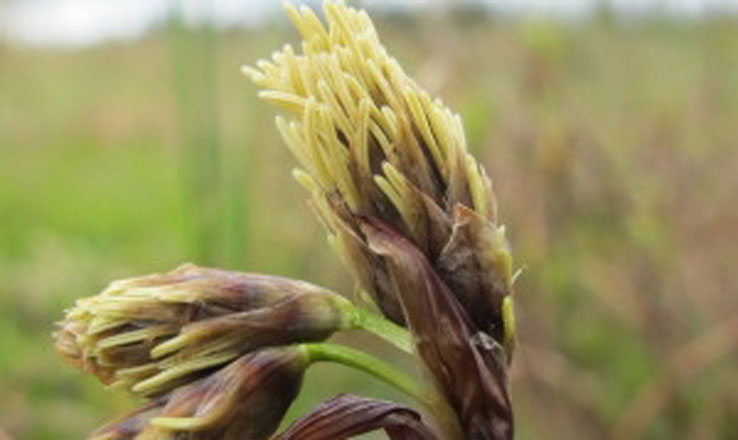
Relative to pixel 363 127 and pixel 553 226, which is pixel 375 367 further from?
pixel 553 226

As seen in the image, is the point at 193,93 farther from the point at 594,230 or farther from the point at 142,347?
the point at 594,230

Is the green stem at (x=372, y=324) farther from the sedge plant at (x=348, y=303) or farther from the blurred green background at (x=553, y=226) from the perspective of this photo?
the blurred green background at (x=553, y=226)

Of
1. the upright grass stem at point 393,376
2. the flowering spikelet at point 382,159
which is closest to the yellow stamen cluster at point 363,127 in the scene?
the flowering spikelet at point 382,159

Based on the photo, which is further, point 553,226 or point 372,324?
point 553,226

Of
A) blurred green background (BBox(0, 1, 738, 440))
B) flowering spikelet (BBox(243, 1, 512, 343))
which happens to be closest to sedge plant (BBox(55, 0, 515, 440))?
flowering spikelet (BBox(243, 1, 512, 343))

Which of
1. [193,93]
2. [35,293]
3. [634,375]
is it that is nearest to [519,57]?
[634,375]

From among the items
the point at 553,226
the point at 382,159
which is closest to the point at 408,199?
the point at 382,159

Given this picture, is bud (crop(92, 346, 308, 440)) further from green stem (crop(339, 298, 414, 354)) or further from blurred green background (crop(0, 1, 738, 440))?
blurred green background (crop(0, 1, 738, 440))
